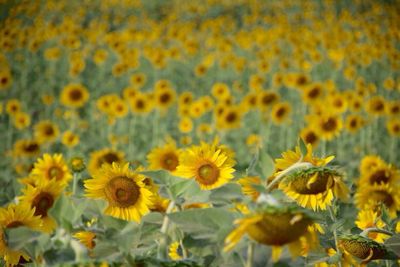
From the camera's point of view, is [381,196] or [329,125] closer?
[381,196]

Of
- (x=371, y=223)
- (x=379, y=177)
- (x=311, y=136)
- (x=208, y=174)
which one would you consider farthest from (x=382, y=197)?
(x=311, y=136)

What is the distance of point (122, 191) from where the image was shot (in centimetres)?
122

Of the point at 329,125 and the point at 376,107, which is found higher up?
the point at 376,107

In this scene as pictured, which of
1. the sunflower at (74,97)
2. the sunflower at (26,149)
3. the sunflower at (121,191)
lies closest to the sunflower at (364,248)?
the sunflower at (121,191)

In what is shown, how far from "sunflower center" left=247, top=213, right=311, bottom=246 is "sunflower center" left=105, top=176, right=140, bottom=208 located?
1.42ft

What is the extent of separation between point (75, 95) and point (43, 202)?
4953mm

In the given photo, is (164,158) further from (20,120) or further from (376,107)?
(376,107)

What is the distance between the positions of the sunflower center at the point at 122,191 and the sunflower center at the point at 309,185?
0.32 m

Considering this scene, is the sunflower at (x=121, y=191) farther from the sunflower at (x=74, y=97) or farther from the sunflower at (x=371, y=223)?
the sunflower at (x=74, y=97)

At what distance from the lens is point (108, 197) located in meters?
1.21

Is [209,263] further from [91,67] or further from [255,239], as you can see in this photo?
[91,67]

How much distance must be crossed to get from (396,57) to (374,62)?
3.50 feet

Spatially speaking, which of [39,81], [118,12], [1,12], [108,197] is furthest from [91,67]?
[108,197]

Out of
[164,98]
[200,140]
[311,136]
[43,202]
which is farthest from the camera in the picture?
[164,98]
